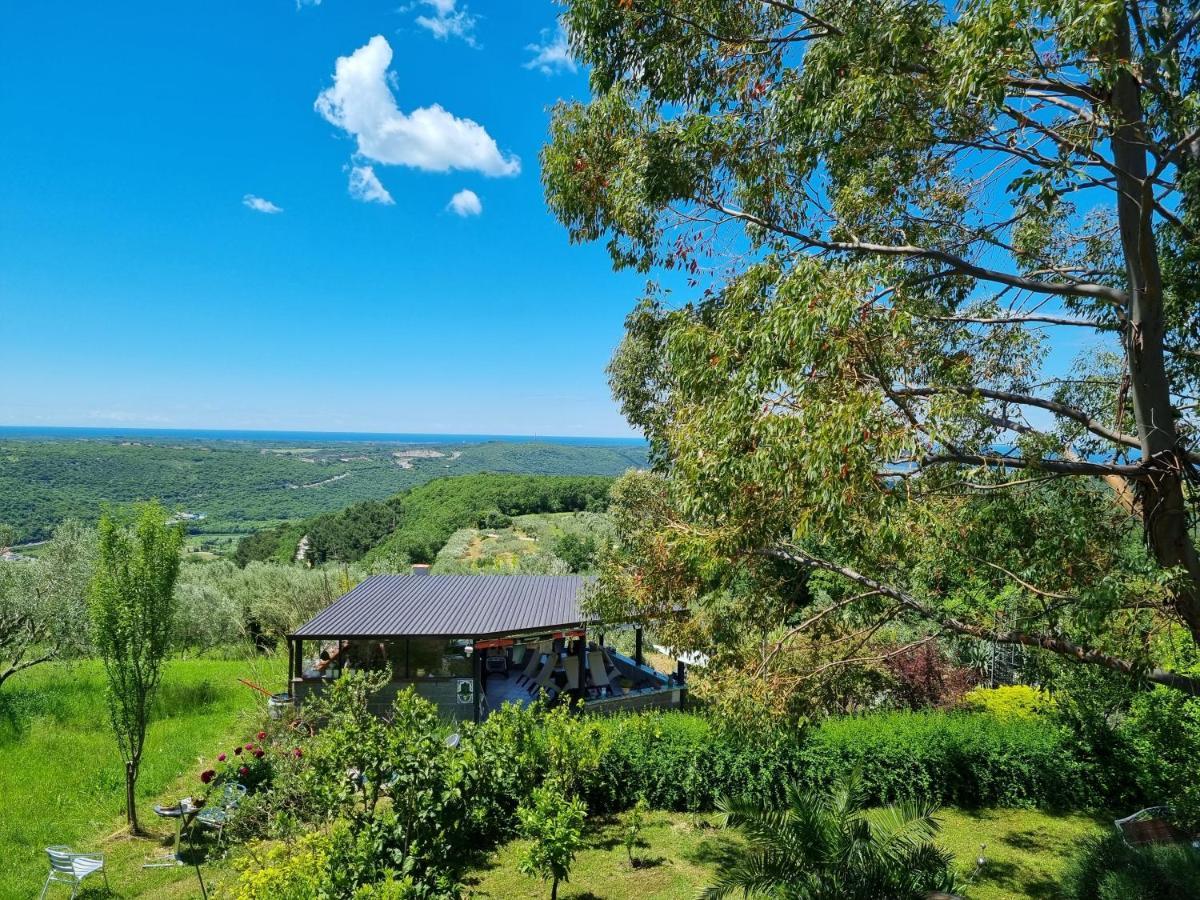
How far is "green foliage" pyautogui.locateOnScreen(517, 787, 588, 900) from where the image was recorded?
6.05 meters

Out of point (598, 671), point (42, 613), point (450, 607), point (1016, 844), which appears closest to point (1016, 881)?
point (1016, 844)

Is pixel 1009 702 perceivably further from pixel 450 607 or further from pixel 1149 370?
pixel 450 607

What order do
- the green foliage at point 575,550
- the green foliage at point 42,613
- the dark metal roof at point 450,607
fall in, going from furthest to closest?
the green foliage at point 575,550, the green foliage at point 42,613, the dark metal roof at point 450,607

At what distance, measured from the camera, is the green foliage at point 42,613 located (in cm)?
1556

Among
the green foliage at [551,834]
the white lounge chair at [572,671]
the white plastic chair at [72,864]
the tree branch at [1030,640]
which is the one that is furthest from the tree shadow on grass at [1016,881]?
the white plastic chair at [72,864]

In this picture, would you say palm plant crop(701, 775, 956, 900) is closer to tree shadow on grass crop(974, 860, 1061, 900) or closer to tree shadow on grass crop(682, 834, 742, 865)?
tree shadow on grass crop(974, 860, 1061, 900)

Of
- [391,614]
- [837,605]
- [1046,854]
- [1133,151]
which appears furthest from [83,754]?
[1133,151]

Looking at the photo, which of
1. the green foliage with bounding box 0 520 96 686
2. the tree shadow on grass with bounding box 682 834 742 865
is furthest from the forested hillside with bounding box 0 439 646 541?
the tree shadow on grass with bounding box 682 834 742 865

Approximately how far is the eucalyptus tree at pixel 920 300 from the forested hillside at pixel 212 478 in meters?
36.8

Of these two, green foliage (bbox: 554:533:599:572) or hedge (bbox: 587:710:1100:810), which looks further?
green foliage (bbox: 554:533:599:572)

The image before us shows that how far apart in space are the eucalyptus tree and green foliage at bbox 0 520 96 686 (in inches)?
662

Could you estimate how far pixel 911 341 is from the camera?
5.23m

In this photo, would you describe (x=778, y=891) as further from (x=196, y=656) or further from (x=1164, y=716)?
(x=196, y=656)

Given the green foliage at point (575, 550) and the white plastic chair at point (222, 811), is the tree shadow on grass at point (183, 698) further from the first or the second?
A: the green foliage at point (575, 550)
